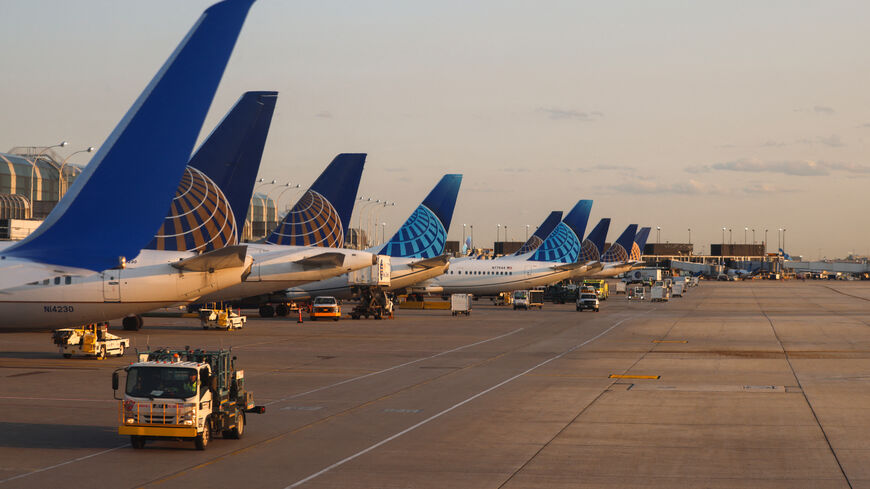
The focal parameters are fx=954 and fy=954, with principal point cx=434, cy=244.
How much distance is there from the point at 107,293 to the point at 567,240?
79.9 metres

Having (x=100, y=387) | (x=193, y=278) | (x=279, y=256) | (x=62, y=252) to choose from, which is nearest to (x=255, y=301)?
(x=279, y=256)

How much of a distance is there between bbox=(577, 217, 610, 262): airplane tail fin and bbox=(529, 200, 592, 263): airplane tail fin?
32544 mm

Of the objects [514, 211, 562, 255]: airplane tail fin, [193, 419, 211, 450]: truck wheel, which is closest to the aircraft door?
[193, 419, 211, 450]: truck wheel

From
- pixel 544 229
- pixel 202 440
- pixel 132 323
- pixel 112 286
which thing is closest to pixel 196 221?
pixel 112 286

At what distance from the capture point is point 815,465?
19.9 metres

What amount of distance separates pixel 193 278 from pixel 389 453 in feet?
66.8

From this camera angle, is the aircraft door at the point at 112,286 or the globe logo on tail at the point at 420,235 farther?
the globe logo on tail at the point at 420,235

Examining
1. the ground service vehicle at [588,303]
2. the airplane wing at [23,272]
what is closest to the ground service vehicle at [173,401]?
the airplane wing at [23,272]

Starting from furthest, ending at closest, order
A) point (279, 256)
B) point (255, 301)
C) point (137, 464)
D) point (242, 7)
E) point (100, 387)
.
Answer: point (255, 301) → point (279, 256) → point (100, 387) → point (242, 7) → point (137, 464)

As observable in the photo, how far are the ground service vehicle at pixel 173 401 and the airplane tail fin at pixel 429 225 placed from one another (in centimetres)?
5829

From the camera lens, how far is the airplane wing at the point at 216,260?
3744 cm

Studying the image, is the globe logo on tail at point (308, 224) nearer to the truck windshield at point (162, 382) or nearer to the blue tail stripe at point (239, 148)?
the blue tail stripe at point (239, 148)

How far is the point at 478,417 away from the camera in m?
26.2

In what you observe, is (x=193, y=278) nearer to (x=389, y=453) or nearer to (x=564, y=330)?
(x=389, y=453)
